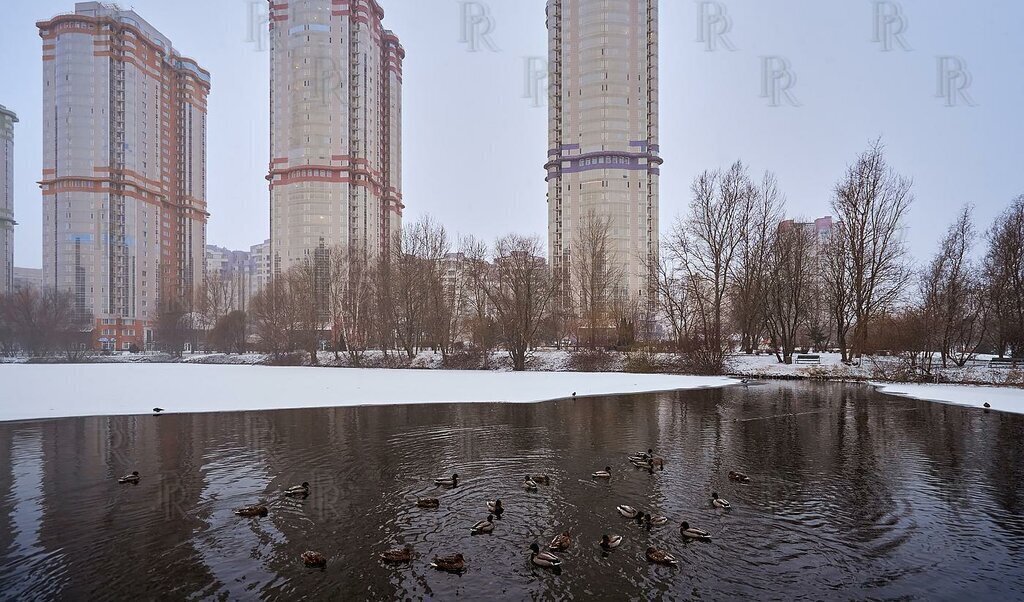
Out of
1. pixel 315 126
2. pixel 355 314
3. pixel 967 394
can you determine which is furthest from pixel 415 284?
pixel 315 126

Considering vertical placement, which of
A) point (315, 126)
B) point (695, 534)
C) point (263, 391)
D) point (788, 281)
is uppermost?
point (315, 126)

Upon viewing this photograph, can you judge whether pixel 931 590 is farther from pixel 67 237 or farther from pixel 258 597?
pixel 67 237

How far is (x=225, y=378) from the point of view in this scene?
4428 centimetres

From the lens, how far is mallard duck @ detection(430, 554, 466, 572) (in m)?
8.29

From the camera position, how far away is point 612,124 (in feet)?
396

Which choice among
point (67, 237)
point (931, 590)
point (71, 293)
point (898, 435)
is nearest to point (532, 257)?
point (898, 435)

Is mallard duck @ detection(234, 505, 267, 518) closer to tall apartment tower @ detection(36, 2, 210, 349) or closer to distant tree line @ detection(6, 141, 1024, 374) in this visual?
distant tree line @ detection(6, 141, 1024, 374)

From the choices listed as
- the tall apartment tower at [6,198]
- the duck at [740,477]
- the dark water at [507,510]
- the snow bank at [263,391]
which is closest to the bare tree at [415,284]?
the snow bank at [263,391]

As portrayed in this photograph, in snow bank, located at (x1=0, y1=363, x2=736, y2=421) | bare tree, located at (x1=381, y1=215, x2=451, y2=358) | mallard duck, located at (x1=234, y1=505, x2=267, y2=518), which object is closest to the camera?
mallard duck, located at (x1=234, y1=505, x2=267, y2=518)

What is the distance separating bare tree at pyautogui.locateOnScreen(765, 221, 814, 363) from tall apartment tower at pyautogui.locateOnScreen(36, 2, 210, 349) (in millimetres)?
111237

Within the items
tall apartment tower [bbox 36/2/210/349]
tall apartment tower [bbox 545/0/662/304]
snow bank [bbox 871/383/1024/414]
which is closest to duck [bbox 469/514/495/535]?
snow bank [bbox 871/383/1024/414]

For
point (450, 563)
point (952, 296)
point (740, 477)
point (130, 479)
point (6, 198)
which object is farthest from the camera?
point (6, 198)

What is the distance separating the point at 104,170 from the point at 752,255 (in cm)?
13794

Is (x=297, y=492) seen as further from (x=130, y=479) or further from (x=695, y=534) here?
(x=695, y=534)
